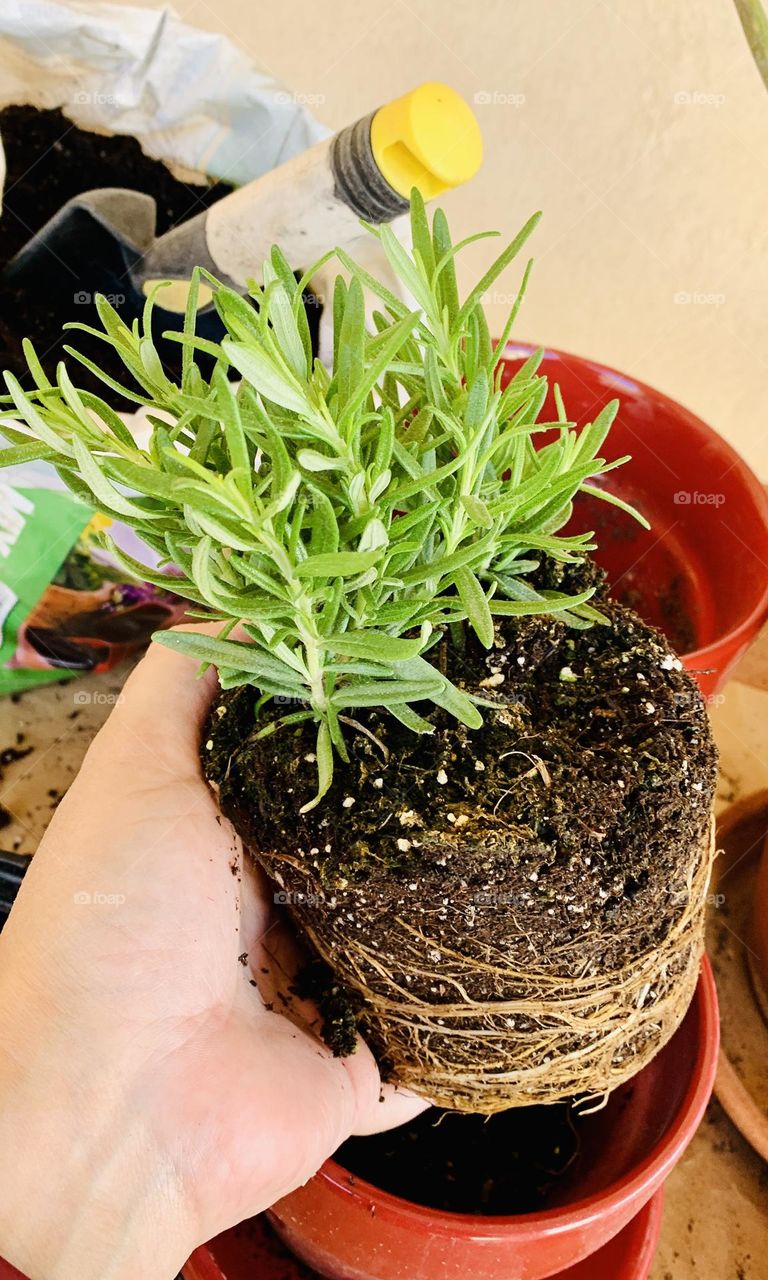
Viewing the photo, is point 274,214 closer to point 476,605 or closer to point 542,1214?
point 476,605

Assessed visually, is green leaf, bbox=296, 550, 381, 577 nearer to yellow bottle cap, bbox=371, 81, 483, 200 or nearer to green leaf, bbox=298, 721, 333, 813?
green leaf, bbox=298, 721, 333, 813

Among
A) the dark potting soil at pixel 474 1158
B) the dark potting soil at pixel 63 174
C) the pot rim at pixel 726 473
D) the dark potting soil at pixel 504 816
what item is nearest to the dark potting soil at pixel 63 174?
the dark potting soil at pixel 63 174

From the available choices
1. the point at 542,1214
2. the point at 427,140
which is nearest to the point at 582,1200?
the point at 542,1214

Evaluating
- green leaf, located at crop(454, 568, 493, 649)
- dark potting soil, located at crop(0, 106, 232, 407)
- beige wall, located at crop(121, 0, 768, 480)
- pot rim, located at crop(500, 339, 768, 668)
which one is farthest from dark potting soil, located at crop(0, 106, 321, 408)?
green leaf, located at crop(454, 568, 493, 649)

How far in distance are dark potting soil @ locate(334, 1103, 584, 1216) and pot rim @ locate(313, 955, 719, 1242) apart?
0.10m

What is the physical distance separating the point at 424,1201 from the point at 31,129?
3.80ft

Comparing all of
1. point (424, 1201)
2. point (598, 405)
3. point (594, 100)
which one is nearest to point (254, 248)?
point (598, 405)

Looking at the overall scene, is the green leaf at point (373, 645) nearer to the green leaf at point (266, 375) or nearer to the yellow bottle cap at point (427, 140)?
the green leaf at point (266, 375)

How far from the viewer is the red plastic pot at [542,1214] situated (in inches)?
20.8

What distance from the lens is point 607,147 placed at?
122cm

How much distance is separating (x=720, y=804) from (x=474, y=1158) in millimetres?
482

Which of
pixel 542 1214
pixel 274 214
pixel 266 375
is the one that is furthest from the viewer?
pixel 274 214

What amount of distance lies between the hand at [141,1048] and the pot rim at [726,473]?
374 millimetres

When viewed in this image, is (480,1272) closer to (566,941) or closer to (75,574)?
(566,941)
